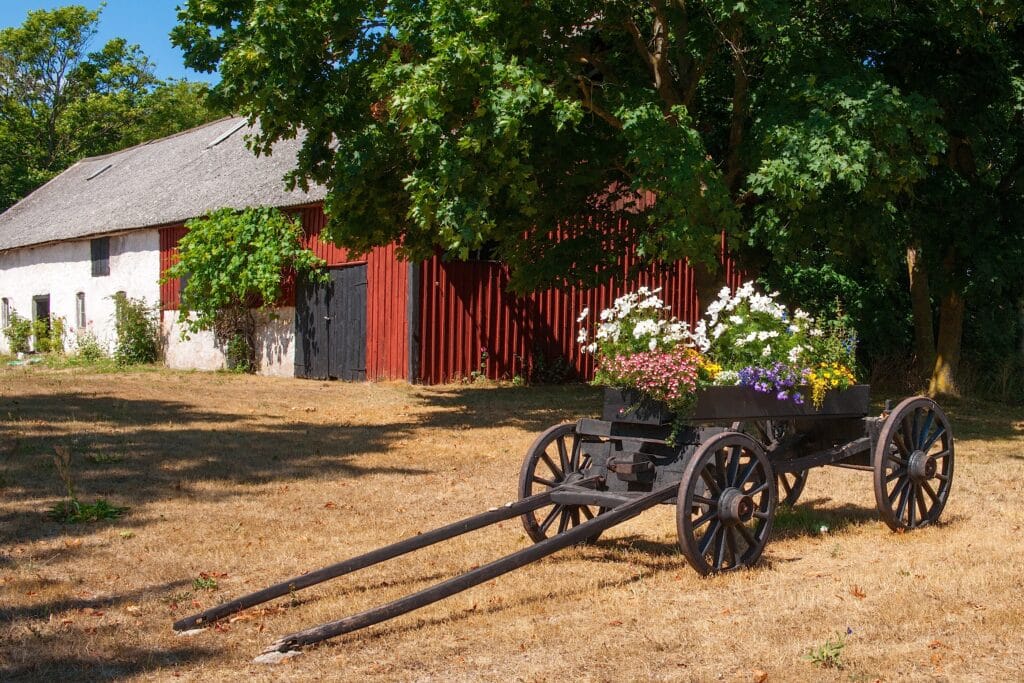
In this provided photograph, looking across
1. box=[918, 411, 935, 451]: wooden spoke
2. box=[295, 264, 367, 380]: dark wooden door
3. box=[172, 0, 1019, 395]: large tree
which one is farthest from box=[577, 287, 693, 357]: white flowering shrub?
box=[295, 264, 367, 380]: dark wooden door

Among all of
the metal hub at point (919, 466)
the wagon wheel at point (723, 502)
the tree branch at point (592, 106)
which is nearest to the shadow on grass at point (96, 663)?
the wagon wheel at point (723, 502)

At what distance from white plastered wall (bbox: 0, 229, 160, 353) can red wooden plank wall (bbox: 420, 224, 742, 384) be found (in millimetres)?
9564

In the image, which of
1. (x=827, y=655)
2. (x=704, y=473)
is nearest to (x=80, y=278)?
(x=704, y=473)

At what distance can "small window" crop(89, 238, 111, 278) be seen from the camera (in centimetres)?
2786

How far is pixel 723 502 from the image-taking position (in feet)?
19.5

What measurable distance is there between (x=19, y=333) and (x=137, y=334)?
7.29 m

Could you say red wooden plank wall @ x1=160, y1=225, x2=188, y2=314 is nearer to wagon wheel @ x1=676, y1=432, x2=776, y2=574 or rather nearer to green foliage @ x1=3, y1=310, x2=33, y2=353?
green foliage @ x1=3, y1=310, x2=33, y2=353

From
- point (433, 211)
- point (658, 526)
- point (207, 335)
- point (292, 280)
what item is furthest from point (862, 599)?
point (207, 335)

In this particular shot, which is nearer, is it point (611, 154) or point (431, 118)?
point (431, 118)

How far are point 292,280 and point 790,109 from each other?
1272cm

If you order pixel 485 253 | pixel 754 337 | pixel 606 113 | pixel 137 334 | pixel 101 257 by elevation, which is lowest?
pixel 754 337

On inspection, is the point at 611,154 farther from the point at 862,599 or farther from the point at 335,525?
the point at 862,599

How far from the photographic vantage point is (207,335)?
24.2 m

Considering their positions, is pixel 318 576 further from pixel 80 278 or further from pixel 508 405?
pixel 80 278
